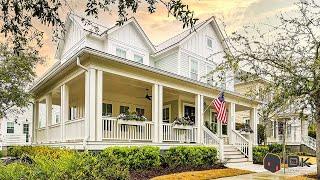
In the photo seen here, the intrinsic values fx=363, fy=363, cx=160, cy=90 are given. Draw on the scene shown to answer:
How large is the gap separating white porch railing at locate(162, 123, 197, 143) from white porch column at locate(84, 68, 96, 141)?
4233 mm

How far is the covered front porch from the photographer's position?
45.3 feet

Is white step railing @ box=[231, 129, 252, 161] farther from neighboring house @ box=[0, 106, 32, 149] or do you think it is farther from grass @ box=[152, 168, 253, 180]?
neighboring house @ box=[0, 106, 32, 149]

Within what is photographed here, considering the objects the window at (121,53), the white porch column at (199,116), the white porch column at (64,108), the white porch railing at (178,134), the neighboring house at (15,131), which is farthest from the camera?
the neighboring house at (15,131)

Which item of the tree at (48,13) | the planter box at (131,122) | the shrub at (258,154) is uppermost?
the tree at (48,13)

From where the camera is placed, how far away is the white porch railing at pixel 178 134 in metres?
17.2

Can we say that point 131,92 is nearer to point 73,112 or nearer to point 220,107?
point 220,107

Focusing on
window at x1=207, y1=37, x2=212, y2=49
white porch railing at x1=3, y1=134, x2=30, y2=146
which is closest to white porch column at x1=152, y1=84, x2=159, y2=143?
window at x1=207, y1=37, x2=212, y2=49

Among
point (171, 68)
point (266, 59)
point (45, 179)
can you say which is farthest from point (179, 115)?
point (45, 179)

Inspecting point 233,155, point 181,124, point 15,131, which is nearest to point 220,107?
point 181,124

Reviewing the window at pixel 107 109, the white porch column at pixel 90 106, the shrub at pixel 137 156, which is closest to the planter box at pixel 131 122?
the white porch column at pixel 90 106

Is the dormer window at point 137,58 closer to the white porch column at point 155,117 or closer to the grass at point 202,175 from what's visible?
the white porch column at point 155,117

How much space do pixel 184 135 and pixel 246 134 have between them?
21.7ft

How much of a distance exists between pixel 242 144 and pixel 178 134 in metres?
4.82

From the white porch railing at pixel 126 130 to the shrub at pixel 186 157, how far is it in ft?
4.25
